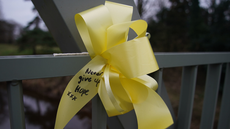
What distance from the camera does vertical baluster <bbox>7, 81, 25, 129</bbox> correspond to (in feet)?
0.91

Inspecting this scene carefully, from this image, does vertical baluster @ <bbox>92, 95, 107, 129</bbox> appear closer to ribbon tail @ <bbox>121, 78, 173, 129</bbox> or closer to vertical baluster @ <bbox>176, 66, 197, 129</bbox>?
ribbon tail @ <bbox>121, 78, 173, 129</bbox>

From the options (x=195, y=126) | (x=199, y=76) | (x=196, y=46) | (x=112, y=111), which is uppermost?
(x=112, y=111)

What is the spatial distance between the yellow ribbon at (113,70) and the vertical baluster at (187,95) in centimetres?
35

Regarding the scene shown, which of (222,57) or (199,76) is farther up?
(222,57)

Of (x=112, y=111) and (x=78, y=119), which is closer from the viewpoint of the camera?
(x=112, y=111)

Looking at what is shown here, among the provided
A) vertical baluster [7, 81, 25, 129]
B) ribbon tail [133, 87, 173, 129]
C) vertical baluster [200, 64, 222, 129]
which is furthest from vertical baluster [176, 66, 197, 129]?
vertical baluster [7, 81, 25, 129]

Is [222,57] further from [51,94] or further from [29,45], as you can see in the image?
[29,45]

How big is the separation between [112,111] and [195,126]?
333 cm

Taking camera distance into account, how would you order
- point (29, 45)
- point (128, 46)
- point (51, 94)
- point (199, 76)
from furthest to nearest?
point (199, 76)
point (29, 45)
point (51, 94)
point (128, 46)

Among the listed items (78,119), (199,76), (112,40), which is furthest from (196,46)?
(112,40)

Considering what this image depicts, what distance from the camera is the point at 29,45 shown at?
4184 millimetres

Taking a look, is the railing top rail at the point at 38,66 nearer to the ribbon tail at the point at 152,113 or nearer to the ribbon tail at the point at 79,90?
the ribbon tail at the point at 79,90

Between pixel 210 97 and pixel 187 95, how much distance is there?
0.22m

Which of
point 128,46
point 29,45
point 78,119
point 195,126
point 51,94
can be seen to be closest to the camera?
point 128,46
